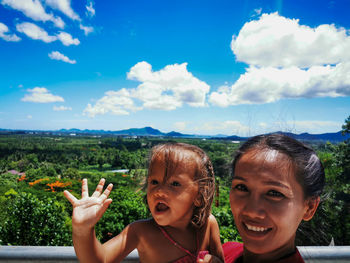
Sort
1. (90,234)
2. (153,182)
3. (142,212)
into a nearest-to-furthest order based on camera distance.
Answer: (90,234)
(153,182)
(142,212)

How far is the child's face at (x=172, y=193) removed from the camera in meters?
1.15

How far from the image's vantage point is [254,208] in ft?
2.51

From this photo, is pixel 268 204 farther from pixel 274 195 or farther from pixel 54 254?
pixel 54 254

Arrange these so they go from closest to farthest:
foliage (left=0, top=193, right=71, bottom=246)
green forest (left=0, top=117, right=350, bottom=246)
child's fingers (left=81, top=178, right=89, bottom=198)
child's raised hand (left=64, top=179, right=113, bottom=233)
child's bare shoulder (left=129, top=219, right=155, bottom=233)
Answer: child's raised hand (left=64, top=179, right=113, bottom=233)
child's fingers (left=81, top=178, right=89, bottom=198)
child's bare shoulder (left=129, top=219, right=155, bottom=233)
green forest (left=0, top=117, right=350, bottom=246)
foliage (left=0, top=193, right=71, bottom=246)

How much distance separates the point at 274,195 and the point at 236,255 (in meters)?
0.40

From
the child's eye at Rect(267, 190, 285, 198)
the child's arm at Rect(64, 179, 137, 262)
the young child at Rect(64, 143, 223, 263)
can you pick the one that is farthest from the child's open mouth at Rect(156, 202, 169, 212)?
the child's eye at Rect(267, 190, 285, 198)

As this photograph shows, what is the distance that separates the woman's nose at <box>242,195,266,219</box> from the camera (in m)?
0.76

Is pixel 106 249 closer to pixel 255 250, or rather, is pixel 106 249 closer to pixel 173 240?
pixel 173 240

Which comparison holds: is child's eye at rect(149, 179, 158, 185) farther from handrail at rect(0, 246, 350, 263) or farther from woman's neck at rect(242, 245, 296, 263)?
woman's neck at rect(242, 245, 296, 263)

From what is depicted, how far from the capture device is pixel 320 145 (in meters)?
1.32

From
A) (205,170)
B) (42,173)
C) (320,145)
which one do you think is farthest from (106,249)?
(42,173)

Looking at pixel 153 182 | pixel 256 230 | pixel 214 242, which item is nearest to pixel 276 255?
pixel 256 230

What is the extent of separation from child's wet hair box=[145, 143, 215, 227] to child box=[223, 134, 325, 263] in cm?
40

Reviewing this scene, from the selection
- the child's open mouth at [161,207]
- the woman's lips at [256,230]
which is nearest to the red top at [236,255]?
the woman's lips at [256,230]
